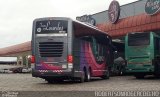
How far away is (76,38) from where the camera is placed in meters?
21.8

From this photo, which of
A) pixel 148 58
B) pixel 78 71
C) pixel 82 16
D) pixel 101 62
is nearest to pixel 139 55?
pixel 148 58

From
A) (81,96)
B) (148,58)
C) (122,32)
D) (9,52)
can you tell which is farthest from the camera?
(9,52)

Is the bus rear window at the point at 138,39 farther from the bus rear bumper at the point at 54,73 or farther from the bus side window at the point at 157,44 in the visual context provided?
the bus rear bumper at the point at 54,73

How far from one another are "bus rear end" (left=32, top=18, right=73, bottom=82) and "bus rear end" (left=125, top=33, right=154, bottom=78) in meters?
7.44

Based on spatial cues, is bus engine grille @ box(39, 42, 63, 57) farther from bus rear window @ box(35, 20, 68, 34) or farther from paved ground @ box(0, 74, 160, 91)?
paved ground @ box(0, 74, 160, 91)

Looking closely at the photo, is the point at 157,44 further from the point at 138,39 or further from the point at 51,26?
the point at 51,26

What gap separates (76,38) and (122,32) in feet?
51.2

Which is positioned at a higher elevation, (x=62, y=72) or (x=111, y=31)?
(x=111, y=31)

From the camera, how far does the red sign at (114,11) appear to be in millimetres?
38156

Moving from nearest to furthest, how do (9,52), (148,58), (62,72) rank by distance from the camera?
(62,72) → (148,58) → (9,52)

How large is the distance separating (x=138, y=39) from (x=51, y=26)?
26.9 feet

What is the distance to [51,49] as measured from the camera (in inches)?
831

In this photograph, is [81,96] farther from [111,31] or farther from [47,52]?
[111,31]

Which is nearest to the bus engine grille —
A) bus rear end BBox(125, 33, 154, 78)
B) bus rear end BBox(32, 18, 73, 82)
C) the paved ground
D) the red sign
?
bus rear end BBox(32, 18, 73, 82)
